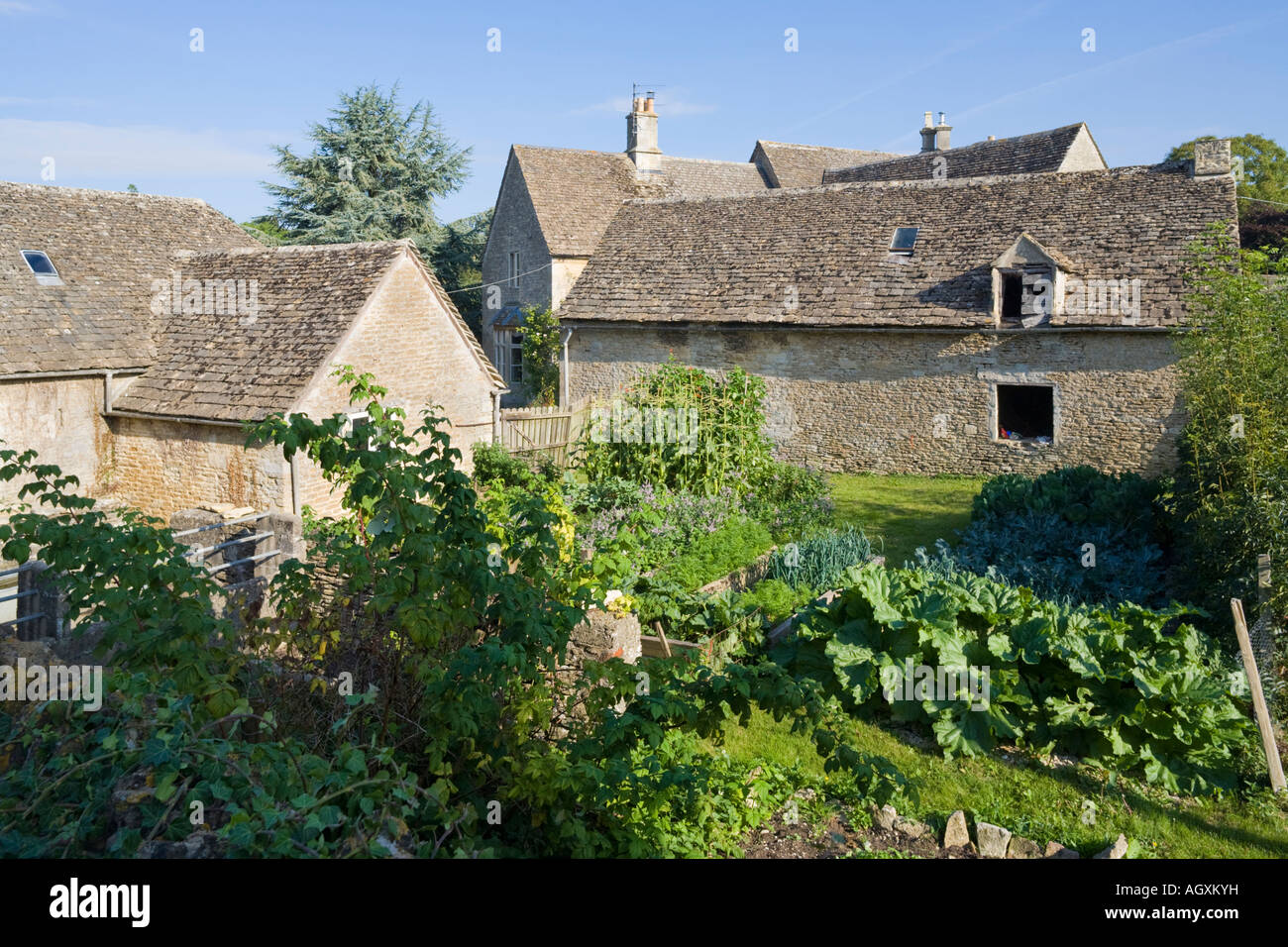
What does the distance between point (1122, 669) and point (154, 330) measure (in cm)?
1719

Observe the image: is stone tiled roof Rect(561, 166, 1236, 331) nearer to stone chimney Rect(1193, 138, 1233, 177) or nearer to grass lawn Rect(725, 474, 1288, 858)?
stone chimney Rect(1193, 138, 1233, 177)

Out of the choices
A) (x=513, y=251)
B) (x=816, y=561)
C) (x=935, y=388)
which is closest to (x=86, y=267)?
(x=816, y=561)

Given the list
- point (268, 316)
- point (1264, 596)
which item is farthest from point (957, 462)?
point (268, 316)

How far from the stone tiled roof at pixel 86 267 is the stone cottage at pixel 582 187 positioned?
11020 millimetres

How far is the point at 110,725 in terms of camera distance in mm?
4633

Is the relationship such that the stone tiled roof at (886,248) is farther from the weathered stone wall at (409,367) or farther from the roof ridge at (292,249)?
the roof ridge at (292,249)

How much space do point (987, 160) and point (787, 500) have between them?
2029cm

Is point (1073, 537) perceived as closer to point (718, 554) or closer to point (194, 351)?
point (718, 554)

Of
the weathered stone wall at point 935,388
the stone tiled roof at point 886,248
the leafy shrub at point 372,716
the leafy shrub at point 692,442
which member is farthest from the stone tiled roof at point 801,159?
the leafy shrub at point 372,716

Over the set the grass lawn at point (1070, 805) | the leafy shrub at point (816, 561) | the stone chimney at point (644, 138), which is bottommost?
the grass lawn at point (1070, 805)

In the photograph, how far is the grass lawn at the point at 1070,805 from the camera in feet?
22.2

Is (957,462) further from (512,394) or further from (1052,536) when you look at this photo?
(512,394)

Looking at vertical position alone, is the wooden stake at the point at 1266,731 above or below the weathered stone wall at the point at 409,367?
below

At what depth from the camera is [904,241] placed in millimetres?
21891
